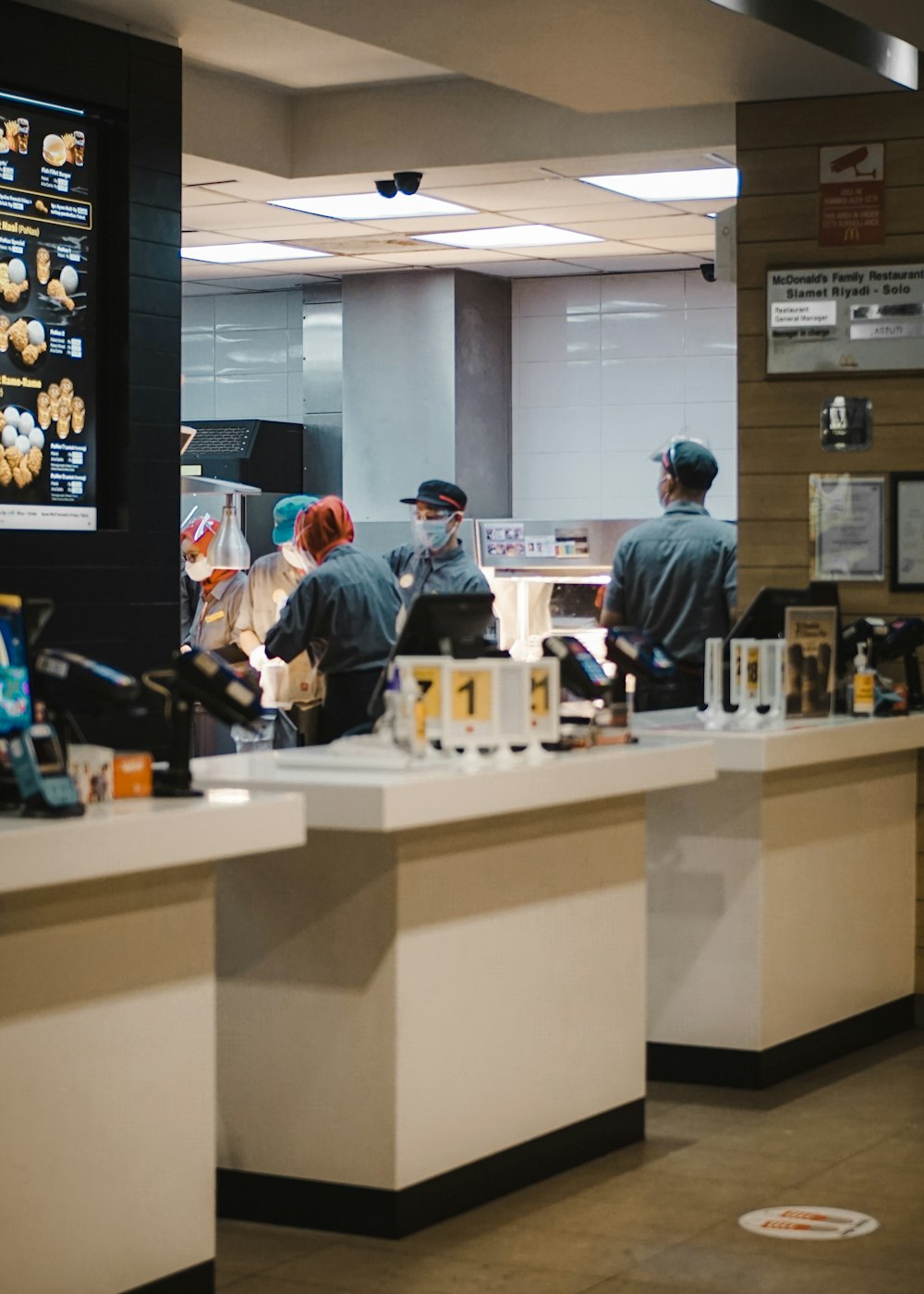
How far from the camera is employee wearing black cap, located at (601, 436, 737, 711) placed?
22.0 feet

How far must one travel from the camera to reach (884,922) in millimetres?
6141

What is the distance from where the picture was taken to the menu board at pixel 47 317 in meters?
6.01

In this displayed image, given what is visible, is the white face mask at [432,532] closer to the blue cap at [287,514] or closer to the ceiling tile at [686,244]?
the blue cap at [287,514]

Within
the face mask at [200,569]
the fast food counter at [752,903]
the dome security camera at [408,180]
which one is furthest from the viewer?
the face mask at [200,569]

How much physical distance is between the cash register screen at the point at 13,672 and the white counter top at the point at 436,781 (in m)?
0.66

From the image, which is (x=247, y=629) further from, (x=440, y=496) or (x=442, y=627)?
(x=442, y=627)

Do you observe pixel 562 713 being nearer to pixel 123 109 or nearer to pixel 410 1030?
pixel 410 1030

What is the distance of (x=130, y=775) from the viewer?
3.56 metres

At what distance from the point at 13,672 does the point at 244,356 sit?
943 cm

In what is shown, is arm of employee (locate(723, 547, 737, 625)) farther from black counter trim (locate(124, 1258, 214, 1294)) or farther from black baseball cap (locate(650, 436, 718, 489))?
black counter trim (locate(124, 1258, 214, 1294))

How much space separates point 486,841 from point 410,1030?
472mm

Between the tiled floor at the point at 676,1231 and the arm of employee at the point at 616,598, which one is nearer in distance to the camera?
the tiled floor at the point at 676,1231

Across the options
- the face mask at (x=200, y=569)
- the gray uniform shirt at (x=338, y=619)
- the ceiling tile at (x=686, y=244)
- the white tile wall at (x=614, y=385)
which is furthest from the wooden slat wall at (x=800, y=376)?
the white tile wall at (x=614, y=385)

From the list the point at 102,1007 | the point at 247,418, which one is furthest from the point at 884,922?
the point at 247,418
